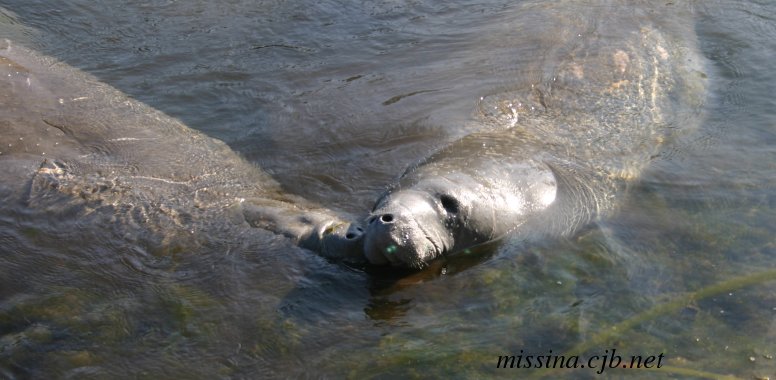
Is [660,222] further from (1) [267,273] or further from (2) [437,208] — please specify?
(1) [267,273]

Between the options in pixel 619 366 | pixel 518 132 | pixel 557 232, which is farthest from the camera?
pixel 518 132

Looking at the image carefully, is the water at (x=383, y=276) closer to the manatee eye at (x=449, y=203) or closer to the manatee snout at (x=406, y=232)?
the manatee snout at (x=406, y=232)

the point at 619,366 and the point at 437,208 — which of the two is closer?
the point at 619,366

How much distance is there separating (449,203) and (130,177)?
107 inches

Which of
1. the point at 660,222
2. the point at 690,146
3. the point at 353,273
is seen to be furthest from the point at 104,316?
the point at 690,146

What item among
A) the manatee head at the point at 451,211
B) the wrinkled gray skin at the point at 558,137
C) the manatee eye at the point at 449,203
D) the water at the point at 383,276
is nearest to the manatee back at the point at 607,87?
the wrinkled gray skin at the point at 558,137

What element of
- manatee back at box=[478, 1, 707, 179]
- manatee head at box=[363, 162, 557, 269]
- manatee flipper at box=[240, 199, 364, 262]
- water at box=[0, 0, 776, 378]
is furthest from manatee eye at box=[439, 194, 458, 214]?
manatee back at box=[478, 1, 707, 179]

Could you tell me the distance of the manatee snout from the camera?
229 inches

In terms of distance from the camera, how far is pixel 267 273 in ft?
20.1

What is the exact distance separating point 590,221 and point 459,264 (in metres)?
1.24

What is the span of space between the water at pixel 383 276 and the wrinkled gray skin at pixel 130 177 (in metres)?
0.18

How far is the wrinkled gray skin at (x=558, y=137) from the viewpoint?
6.36m

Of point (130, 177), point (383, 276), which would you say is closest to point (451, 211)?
point (383, 276)

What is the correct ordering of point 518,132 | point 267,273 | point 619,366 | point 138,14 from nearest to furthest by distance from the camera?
point 619,366 < point 267,273 < point 518,132 < point 138,14
